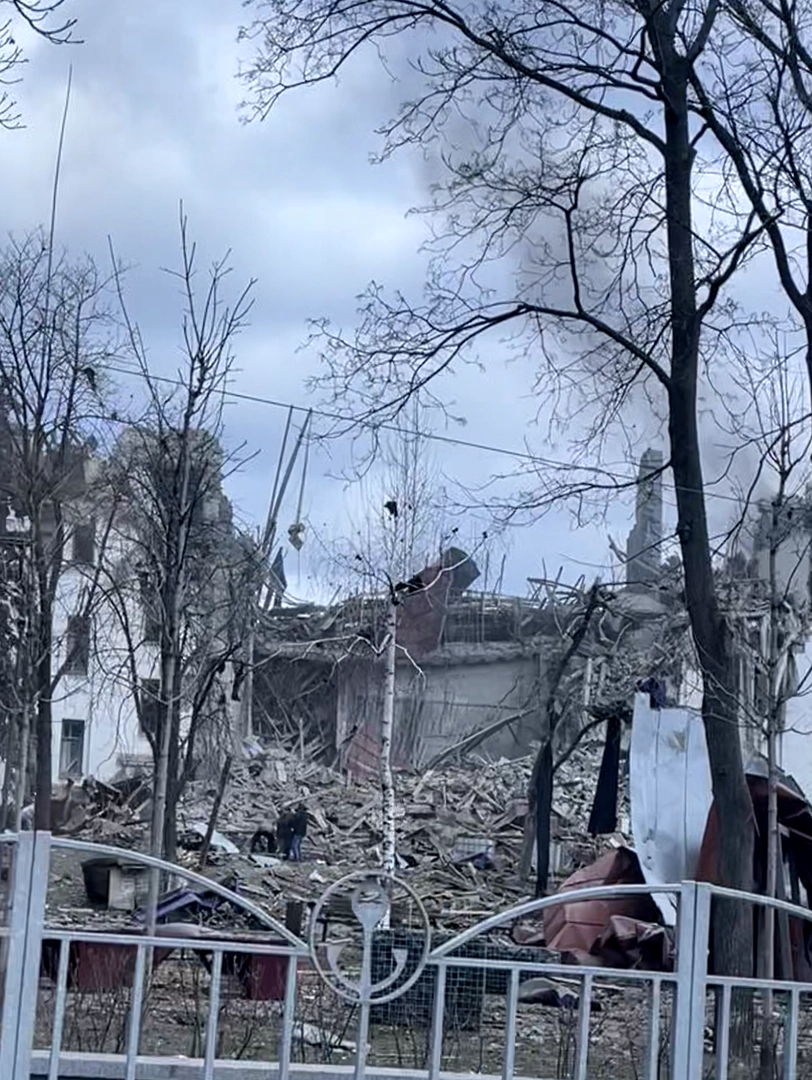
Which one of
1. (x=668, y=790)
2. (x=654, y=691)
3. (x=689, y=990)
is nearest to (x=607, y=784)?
(x=668, y=790)

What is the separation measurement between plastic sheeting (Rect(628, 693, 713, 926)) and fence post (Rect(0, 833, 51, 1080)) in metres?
10.2

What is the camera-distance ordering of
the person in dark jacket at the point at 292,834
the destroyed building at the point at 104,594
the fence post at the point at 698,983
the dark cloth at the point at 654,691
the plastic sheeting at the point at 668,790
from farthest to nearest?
the person in dark jacket at the point at 292,834 → the dark cloth at the point at 654,691 → the plastic sheeting at the point at 668,790 → the destroyed building at the point at 104,594 → the fence post at the point at 698,983

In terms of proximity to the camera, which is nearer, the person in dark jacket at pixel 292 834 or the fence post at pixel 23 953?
the fence post at pixel 23 953

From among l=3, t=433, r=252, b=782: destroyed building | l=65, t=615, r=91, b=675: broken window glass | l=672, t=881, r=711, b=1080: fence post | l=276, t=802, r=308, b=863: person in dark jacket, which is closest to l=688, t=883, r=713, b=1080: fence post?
l=672, t=881, r=711, b=1080: fence post

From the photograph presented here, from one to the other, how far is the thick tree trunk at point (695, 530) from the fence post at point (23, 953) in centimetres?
675

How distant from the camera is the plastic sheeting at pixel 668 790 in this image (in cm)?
1466

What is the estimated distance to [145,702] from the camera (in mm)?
13734

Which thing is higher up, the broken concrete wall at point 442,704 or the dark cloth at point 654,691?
the broken concrete wall at point 442,704

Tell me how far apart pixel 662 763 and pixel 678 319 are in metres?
5.81

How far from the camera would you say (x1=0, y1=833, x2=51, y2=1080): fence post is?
471cm

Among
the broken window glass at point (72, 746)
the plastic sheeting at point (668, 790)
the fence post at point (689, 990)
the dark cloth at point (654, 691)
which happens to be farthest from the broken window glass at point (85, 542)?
the broken window glass at point (72, 746)

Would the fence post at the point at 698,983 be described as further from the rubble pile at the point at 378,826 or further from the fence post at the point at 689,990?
the rubble pile at the point at 378,826

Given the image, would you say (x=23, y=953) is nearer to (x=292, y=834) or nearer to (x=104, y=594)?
(x=104, y=594)

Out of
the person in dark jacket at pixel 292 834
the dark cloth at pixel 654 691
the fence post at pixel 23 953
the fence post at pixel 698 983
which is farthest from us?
the person in dark jacket at pixel 292 834
